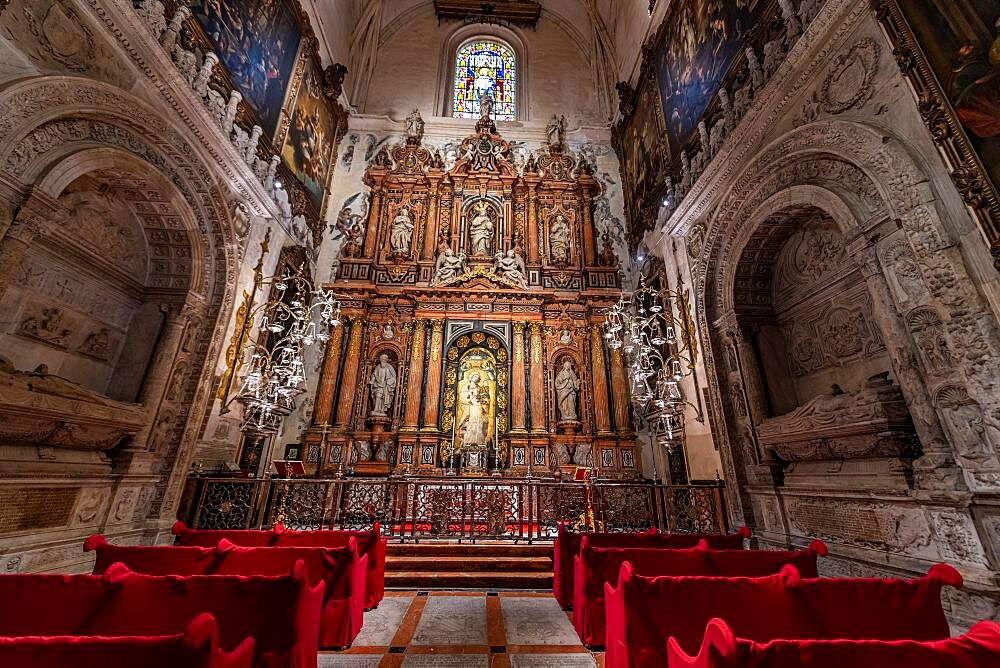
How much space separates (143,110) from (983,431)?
34.6 feet

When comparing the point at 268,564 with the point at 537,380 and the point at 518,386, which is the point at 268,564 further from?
the point at 537,380

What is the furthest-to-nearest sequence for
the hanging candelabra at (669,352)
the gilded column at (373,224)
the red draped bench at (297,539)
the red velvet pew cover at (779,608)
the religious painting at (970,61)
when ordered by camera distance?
the gilded column at (373,224)
the hanging candelabra at (669,352)
the red draped bench at (297,539)
the religious painting at (970,61)
the red velvet pew cover at (779,608)

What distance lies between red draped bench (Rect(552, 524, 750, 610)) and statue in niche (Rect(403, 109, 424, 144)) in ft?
46.1

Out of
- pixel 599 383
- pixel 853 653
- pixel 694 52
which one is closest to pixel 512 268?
pixel 599 383

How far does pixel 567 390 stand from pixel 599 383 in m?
0.91

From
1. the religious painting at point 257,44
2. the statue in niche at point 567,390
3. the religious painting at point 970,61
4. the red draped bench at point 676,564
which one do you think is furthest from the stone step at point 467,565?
the religious painting at point 257,44

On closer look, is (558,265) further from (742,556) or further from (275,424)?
(742,556)

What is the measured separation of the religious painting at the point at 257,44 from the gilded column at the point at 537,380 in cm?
858

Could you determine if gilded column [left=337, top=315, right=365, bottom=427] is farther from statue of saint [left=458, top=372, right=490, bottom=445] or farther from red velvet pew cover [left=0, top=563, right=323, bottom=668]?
red velvet pew cover [left=0, top=563, right=323, bottom=668]

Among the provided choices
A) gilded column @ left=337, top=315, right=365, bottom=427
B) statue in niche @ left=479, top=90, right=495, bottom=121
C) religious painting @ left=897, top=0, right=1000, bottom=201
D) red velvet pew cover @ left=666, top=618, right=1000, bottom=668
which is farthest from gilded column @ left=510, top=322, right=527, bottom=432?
red velvet pew cover @ left=666, top=618, right=1000, bottom=668

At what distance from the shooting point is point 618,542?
171 inches

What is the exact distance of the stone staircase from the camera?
5.18 metres

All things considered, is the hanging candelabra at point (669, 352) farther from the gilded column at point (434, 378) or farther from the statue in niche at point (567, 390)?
the gilded column at point (434, 378)

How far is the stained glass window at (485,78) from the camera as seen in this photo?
16.2 metres
